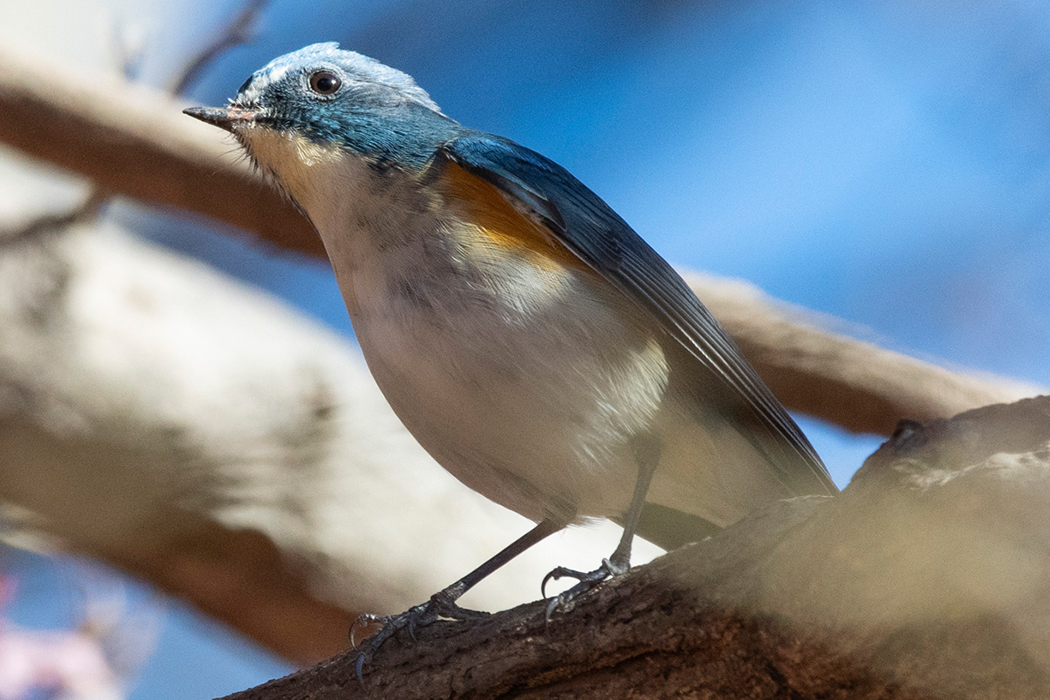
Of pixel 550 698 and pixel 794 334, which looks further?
pixel 794 334

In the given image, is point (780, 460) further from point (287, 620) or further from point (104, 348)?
point (104, 348)

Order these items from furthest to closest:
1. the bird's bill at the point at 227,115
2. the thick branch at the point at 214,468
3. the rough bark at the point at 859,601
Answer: the thick branch at the point at 214,468 < the bird's bill at the point at 227,115 < the rough bark at the point at 859,601

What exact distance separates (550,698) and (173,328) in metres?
3.69

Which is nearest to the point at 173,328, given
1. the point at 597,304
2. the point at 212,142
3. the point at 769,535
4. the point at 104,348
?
the point at 104,348

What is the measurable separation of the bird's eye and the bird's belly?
0.80 meters

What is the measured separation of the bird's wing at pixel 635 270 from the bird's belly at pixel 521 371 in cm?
8

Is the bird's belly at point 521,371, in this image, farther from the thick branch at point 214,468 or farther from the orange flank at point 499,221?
the thick branch at point 214,468

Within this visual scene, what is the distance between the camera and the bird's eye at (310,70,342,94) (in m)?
3.06

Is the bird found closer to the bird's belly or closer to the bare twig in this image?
the bird's belly

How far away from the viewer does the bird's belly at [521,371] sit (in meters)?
2.52

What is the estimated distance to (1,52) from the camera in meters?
4.36

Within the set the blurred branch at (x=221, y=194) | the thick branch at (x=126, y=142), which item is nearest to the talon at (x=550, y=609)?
the blurred branch at (x=221, y=194)

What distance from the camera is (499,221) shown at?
2672 millimetres

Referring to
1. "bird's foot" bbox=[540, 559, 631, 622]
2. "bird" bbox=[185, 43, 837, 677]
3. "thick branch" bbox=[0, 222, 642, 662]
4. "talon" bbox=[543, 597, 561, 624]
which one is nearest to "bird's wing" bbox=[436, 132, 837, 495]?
"bird" bbox=[185, 43, 837, 677]
